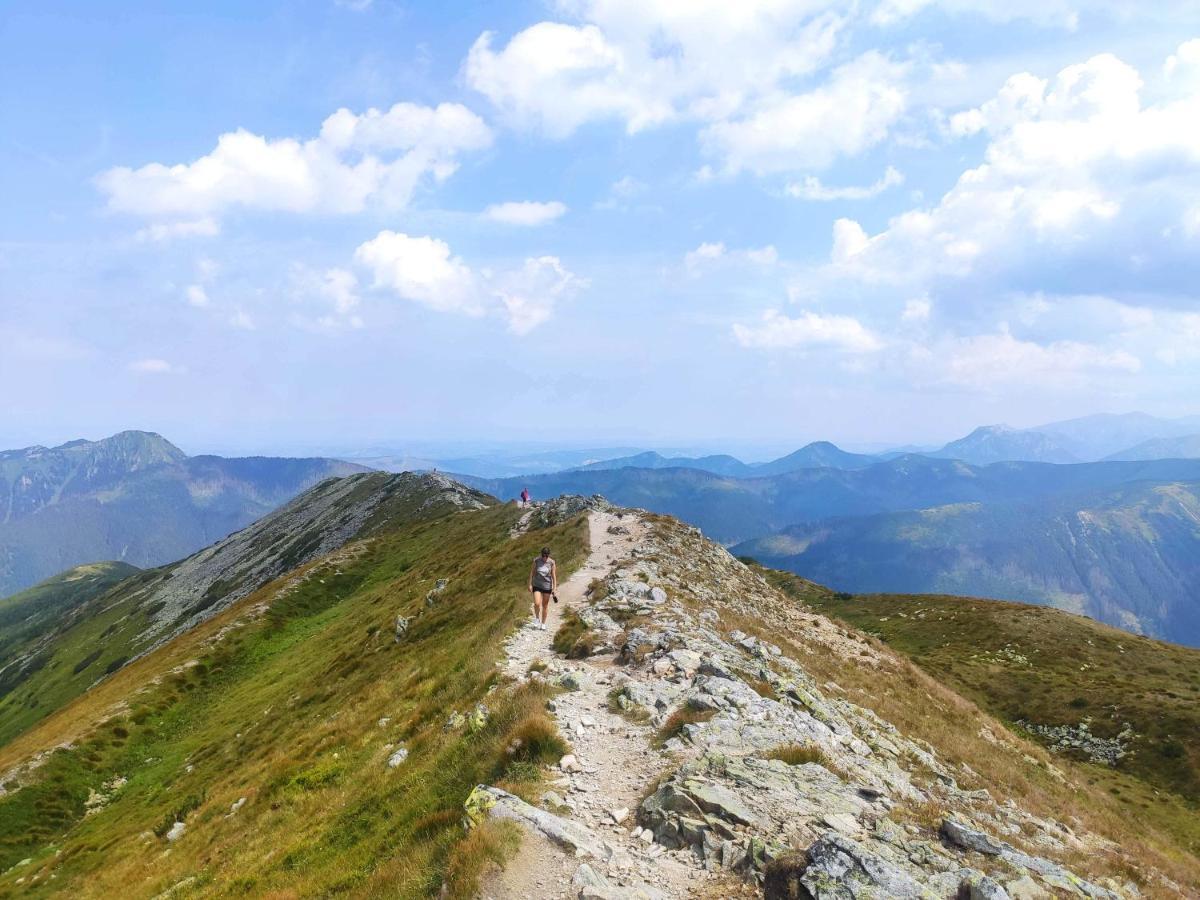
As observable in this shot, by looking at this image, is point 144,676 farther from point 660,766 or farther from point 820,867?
point 820,867

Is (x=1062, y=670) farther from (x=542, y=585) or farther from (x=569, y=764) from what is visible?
(x=569, y=764)

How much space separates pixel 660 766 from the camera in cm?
1389

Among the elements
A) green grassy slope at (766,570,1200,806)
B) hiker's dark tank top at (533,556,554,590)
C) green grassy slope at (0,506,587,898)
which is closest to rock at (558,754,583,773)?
green grassy slope at (0,506,587,898)

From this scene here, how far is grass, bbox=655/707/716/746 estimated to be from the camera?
613 inches

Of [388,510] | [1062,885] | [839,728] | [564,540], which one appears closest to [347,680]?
[564,540]

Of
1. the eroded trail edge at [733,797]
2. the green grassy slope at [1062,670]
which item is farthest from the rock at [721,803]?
the green grassy slope at [1062,670]

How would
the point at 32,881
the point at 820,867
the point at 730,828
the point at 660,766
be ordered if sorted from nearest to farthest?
the point at 820,867
the point at 730,828
the point at 660,766
the point at 32,881

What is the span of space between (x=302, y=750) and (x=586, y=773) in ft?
54.4

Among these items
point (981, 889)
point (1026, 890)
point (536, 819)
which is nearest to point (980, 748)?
point (1026, 890)

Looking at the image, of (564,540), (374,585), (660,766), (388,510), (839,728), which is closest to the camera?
(660,766)

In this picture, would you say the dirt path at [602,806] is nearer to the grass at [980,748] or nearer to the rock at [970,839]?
the rock at [970,839]

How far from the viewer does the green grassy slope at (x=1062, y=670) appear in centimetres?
4541

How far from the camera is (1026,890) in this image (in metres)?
11.3

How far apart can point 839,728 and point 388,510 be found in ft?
379
